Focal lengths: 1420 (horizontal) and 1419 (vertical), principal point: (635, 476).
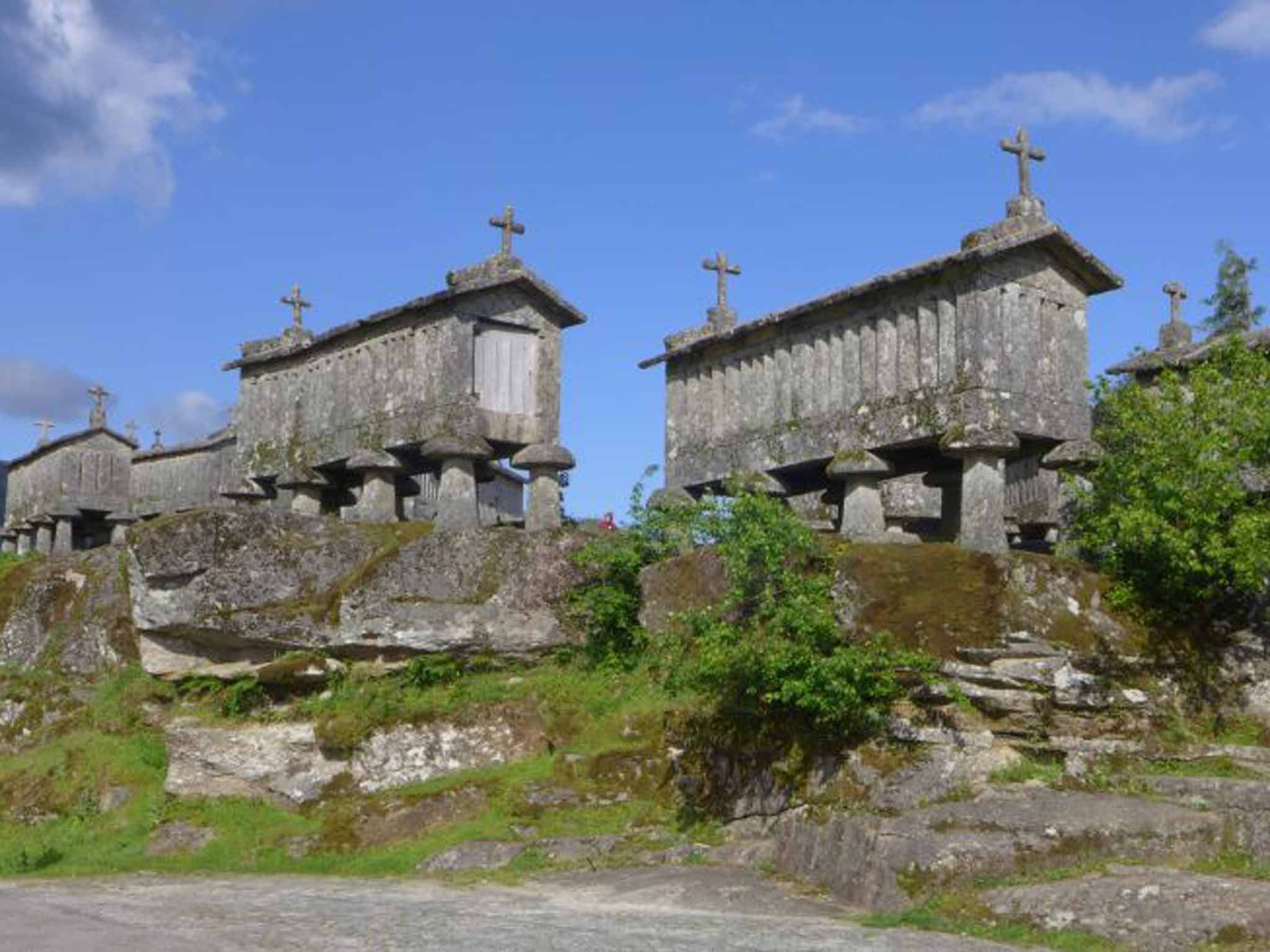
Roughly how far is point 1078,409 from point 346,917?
10494 millimetres

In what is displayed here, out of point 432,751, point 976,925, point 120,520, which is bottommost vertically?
point 976,925

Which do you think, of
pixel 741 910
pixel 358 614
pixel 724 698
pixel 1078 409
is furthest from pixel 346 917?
pixel 1078 409

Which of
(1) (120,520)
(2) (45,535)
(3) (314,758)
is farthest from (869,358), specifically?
(2) (45,535)

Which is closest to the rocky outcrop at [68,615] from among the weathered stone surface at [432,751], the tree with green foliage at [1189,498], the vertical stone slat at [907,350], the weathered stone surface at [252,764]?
the weathered stone surface at [252,764]

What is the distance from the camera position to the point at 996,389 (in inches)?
652

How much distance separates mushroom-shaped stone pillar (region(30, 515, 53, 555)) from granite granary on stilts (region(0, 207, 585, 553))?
42.7ft

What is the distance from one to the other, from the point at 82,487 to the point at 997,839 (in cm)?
2821

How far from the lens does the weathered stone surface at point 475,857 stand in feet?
49.9

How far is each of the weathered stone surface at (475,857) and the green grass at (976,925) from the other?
4.60m

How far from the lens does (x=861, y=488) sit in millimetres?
17766

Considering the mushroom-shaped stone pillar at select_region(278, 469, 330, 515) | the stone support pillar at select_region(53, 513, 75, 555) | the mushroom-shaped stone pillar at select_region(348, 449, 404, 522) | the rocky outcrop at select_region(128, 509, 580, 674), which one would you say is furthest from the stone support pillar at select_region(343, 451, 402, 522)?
the stone support pillar at select_region(53, 513, 75, 555)

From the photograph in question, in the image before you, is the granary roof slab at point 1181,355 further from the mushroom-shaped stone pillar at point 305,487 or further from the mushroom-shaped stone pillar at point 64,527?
the mushroom-shaped stone pillar at point 64,527

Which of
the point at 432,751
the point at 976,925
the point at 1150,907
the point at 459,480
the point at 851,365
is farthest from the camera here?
the point at 459,480

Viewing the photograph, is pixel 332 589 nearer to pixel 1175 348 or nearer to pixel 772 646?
pixel 772 646
